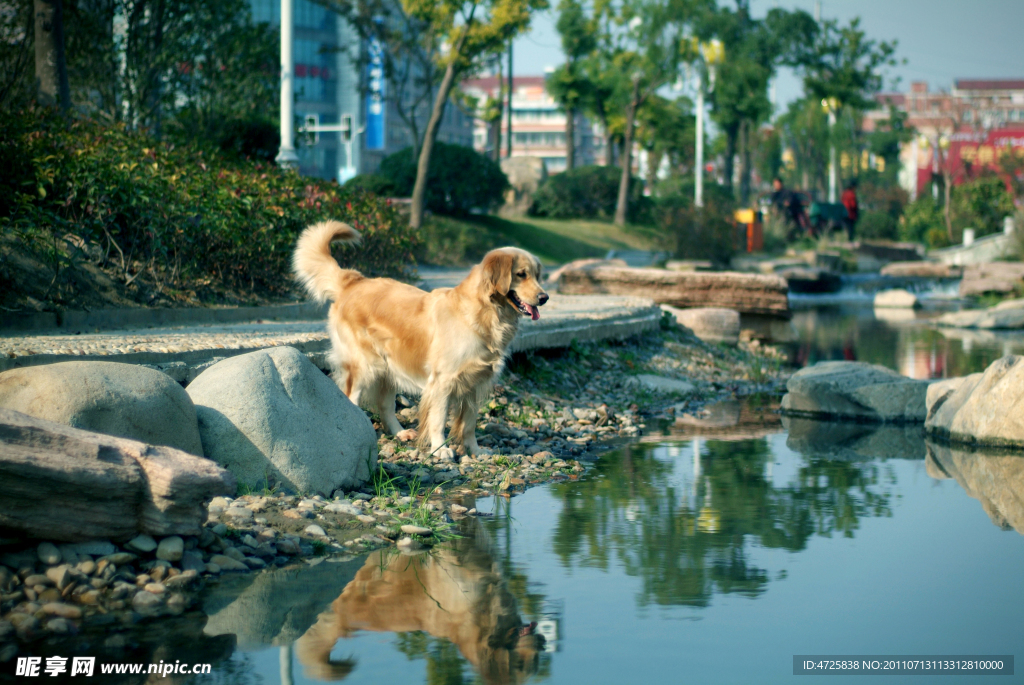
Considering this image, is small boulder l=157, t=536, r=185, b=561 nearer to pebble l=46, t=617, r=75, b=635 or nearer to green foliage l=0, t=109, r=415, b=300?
pebble l=46, t=617, r=75, b=635

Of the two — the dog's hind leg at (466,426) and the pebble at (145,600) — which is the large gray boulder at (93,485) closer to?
the pebble at (145,600)

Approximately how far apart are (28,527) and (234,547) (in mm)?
911

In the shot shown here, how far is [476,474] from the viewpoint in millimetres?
6426

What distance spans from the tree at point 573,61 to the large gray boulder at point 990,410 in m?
34.1

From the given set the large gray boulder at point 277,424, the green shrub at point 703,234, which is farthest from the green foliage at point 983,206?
the large gray boulder at point 277,424

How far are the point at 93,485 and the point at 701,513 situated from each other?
334 centimetres

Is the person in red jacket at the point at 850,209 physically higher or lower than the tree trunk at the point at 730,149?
lower

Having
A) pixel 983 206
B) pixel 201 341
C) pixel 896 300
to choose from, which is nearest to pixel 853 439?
pixel 201 341

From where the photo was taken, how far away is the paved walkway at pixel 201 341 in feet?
20.0

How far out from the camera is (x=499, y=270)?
20.3 feet

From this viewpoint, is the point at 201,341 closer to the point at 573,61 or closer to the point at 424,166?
the point at 424,166

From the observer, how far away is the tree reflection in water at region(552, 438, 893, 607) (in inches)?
184

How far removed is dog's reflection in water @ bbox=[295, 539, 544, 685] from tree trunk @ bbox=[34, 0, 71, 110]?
8650 millimetres

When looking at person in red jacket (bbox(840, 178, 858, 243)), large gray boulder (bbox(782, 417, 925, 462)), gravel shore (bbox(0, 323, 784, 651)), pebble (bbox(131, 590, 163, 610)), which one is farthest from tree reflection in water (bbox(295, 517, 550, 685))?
person in red jacket (bbox(840, 178, 858, 243))
